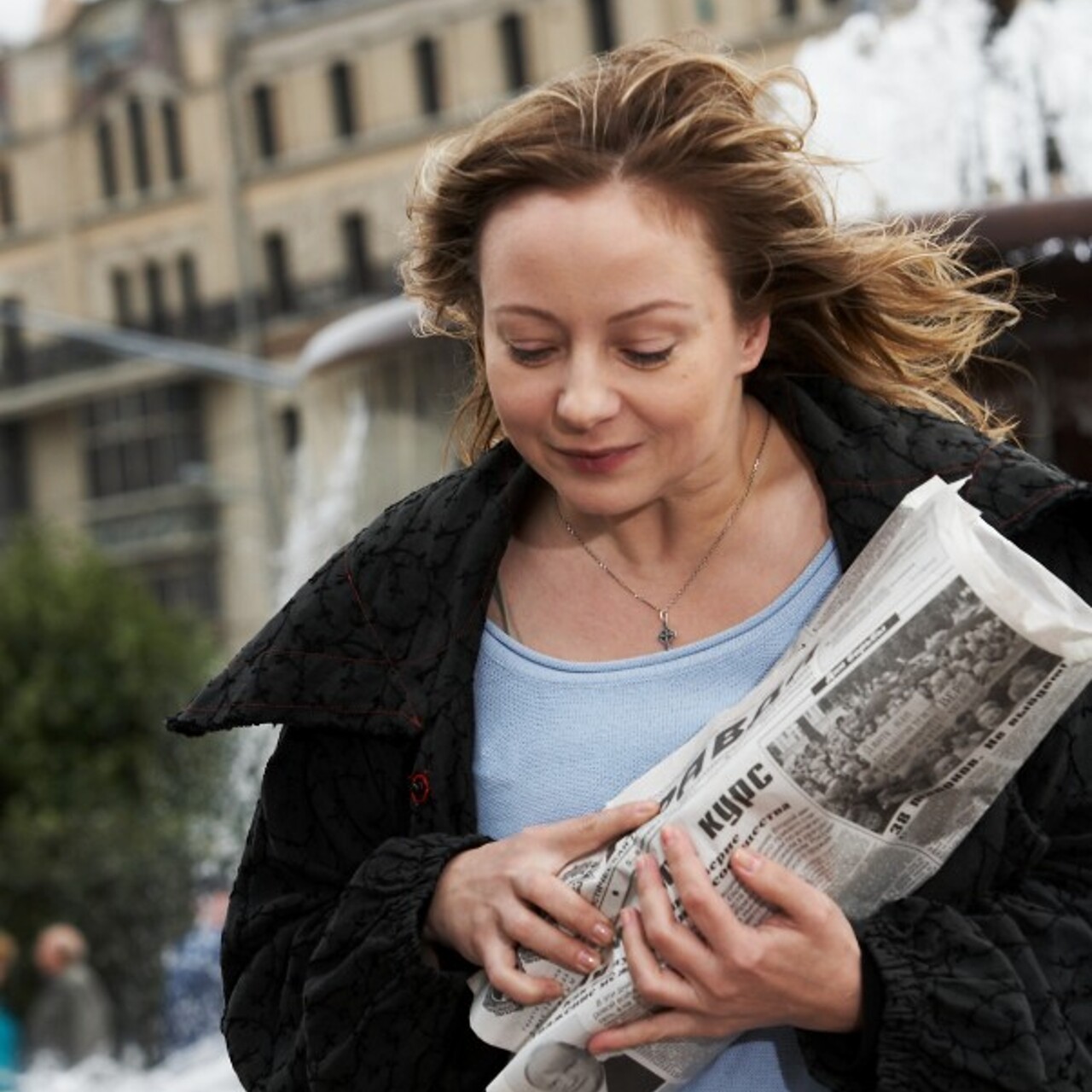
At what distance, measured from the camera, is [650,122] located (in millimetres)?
2043

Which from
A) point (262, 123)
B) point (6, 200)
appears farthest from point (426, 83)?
point (6, 200)

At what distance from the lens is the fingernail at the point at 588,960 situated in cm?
195

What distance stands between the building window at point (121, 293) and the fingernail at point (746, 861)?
42058 mm

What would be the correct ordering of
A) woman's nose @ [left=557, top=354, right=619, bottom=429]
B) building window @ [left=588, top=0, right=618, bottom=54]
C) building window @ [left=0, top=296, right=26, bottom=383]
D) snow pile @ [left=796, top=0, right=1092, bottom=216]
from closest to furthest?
woman's nose @ [left=557, top=354, right=619, bottom=429], snow pile @ [left=796, top=0, right=1092, bottom=216], building window @ [left=588, top=0, right=618, bottom=54], building window @ [left=0, top=296, right=26, bottom=383]

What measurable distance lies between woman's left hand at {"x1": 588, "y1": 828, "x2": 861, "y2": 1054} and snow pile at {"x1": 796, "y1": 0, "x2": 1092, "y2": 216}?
418 centimetres

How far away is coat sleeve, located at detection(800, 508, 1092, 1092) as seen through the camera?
188 cm

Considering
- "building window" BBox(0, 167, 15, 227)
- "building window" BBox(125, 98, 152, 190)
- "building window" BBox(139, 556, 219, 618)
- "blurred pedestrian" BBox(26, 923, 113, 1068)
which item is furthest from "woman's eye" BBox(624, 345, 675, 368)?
"building window" BBox(0, 167, 15, 227)

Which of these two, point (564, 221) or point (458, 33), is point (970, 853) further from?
point (458, 33)

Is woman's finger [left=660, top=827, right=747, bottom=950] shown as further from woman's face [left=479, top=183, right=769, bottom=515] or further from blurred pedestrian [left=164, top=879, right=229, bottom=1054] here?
Result: blurred pedestrian [left=164, top=879, right=229, bottom=1054]

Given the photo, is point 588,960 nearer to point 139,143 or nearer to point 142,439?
point 142,439

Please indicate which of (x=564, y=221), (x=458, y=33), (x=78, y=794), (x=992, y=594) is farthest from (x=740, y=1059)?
(x=458, y=33)

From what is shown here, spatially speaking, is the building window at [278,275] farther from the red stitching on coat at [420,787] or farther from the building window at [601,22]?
the red stitching on coat at [420,787]

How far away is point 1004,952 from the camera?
1898 millimetres

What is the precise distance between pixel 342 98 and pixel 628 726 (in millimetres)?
38708
